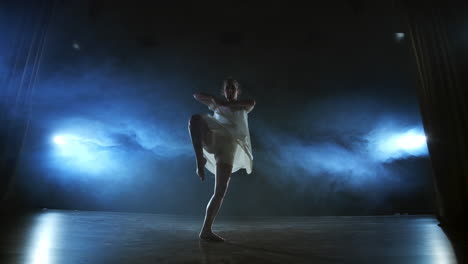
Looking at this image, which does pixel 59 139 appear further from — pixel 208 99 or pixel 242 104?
pixel 242 104

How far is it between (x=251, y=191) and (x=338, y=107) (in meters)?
1.92

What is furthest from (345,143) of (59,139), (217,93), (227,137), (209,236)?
(59,139)

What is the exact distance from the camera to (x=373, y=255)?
133 centimetres

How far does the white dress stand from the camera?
1.80 m

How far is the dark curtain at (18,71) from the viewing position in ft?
11.6

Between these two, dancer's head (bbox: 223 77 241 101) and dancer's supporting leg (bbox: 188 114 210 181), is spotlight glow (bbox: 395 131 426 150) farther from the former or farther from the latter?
dancer's supporting leg (bbox: 188 114 210 181)

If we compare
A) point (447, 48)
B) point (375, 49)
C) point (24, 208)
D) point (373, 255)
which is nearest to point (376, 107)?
point (375, 49)

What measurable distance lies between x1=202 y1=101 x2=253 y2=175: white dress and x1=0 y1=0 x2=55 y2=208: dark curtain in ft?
10.2

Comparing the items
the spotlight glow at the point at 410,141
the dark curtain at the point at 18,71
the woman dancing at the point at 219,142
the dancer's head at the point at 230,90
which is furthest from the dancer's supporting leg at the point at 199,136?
the spotlight glow at the point at 410,141

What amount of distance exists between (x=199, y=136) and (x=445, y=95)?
278 centimetres

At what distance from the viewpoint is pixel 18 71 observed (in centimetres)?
364

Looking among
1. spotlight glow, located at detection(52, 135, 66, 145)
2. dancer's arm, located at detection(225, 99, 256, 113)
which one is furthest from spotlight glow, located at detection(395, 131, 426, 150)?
spotlight glow, located at detection(52, 135, 66, 145)

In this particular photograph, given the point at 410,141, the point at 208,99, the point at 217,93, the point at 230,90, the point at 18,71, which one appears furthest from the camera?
the point at 217,93

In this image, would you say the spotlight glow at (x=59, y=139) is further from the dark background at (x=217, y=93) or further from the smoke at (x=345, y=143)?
the smoke at (x=345, y=143)
